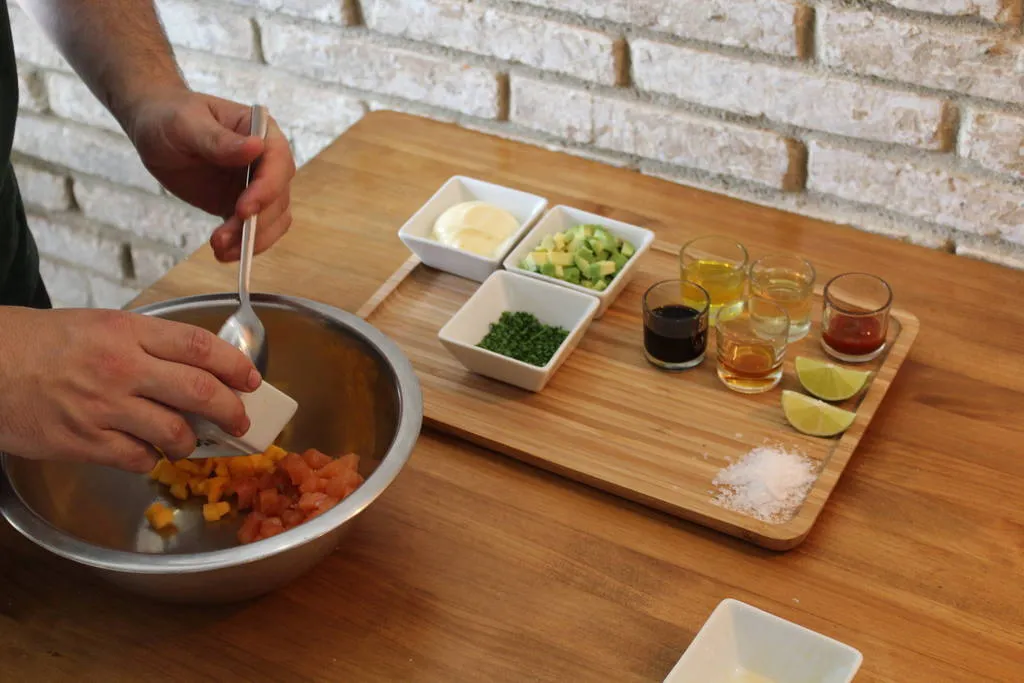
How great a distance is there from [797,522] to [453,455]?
0.35 metres

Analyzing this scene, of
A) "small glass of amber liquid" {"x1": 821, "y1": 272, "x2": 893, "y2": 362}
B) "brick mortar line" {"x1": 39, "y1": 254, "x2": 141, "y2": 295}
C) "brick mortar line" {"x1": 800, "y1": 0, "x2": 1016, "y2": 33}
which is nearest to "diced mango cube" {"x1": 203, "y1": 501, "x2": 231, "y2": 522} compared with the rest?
"small glass of amber liquid" {"x1": 821, "y1": 272, "x2": 893, "y2": 362}

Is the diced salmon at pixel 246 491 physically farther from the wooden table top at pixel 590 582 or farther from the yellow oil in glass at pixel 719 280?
the yellow oil in glass at pixel 719 280

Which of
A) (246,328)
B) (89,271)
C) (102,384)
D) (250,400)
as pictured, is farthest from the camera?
(89,271)

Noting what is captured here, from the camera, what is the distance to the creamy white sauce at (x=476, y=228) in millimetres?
1366

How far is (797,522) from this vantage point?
3.38 feet

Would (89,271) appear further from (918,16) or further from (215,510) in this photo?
(918,16)

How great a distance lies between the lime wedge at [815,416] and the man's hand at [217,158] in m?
0.58

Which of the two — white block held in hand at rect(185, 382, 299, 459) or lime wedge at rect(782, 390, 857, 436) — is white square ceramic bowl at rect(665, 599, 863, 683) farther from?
white block held in hand at rect(185, 382, 299, 459)

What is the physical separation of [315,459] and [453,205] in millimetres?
498

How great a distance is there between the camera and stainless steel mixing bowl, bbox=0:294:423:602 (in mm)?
889

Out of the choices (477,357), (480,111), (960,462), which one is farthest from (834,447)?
(480,111)

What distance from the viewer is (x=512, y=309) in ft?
4.29

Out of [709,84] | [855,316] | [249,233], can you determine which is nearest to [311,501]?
[249,233]

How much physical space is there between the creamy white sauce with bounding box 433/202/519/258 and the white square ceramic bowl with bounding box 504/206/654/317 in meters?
0.03
